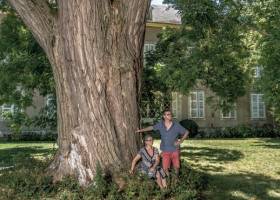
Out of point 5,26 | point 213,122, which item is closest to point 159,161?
point 5,26

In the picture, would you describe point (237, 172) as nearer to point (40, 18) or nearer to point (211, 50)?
point (211, 50)

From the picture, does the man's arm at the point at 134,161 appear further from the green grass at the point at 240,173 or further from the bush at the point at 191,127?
the bush at the point at 191,127

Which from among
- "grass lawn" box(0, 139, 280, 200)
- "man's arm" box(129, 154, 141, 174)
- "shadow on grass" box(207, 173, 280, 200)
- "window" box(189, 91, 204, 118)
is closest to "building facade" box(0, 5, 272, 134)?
"window" box(189, 91, 204, 118)

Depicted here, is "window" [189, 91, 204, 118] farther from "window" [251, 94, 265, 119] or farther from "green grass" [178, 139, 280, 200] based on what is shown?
"green grass" [178, 139, 280, 200]

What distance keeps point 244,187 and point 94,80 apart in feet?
13.6

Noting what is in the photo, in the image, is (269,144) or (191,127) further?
(191,127)

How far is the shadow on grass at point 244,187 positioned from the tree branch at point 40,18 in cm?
447

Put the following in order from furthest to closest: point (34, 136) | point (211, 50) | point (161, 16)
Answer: point (161, 16) → point (34, 136) → point (211, 50)

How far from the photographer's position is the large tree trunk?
8.91 meters

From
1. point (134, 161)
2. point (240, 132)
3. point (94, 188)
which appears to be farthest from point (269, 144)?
point (94, 188)

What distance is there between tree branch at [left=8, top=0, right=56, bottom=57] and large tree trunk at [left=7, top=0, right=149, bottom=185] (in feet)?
0.06

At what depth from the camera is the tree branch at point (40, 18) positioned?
944 centimetres

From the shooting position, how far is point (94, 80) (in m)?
8.99

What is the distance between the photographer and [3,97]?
656 inches
